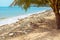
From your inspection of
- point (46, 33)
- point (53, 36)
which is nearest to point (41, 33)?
point (46, 33)

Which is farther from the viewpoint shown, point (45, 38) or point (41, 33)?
point (41, 33)

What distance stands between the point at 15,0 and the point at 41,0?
3.55ft

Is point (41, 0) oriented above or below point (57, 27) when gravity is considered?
above

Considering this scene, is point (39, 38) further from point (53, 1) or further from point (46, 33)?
point (53, 1)

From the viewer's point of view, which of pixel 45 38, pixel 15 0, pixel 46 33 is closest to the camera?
pixel 45 38

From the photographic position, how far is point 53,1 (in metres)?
7.50

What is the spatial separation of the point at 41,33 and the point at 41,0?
57.5 inches

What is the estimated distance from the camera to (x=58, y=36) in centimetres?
683

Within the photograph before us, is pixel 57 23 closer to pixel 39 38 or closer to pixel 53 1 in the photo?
pixel 53 1

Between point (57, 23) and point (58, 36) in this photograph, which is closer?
point (58, 36)

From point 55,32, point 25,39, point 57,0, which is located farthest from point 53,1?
point 25,39

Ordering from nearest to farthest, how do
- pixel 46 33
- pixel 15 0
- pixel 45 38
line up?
1. pixel 45 38
2. pixel 46 33
3. pixel 15 0

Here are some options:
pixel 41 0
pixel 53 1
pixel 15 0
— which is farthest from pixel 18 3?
pixel 53 1

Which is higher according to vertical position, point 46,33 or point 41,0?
point 41,0
